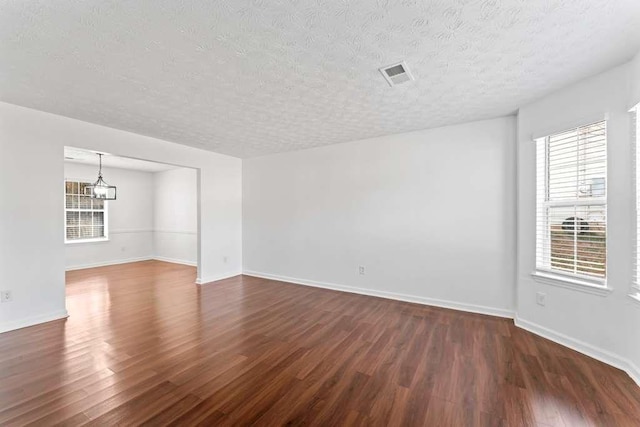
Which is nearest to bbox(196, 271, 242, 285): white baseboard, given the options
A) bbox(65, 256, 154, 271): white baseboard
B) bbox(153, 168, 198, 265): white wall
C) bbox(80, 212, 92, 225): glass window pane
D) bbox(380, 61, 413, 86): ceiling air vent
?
bbox(153, 168, 198, 265): white wall

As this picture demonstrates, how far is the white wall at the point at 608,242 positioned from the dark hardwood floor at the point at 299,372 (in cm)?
21

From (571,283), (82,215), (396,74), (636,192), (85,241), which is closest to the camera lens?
(636,192)

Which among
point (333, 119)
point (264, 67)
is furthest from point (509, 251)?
point (264, 67)

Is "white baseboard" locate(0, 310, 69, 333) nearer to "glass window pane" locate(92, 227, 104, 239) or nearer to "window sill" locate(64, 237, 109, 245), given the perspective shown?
"window sill" locate(64, 237, 109, 245)

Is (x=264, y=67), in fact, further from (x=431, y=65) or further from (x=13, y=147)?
(x=13, y=147)

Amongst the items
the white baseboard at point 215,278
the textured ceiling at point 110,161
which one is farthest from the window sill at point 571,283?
the textured ceiling at point 110,161

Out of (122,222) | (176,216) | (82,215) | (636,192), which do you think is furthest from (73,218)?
(636,192)

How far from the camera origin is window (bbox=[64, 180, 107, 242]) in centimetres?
644

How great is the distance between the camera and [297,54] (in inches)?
80.2

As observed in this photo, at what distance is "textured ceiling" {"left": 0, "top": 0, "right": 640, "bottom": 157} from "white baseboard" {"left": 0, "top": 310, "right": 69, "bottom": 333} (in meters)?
2.50

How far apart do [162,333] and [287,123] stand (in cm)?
297

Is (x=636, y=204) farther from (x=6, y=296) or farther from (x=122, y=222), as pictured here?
(x=122, y=222)

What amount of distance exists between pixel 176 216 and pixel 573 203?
320 inches

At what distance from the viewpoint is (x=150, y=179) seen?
7840mm
